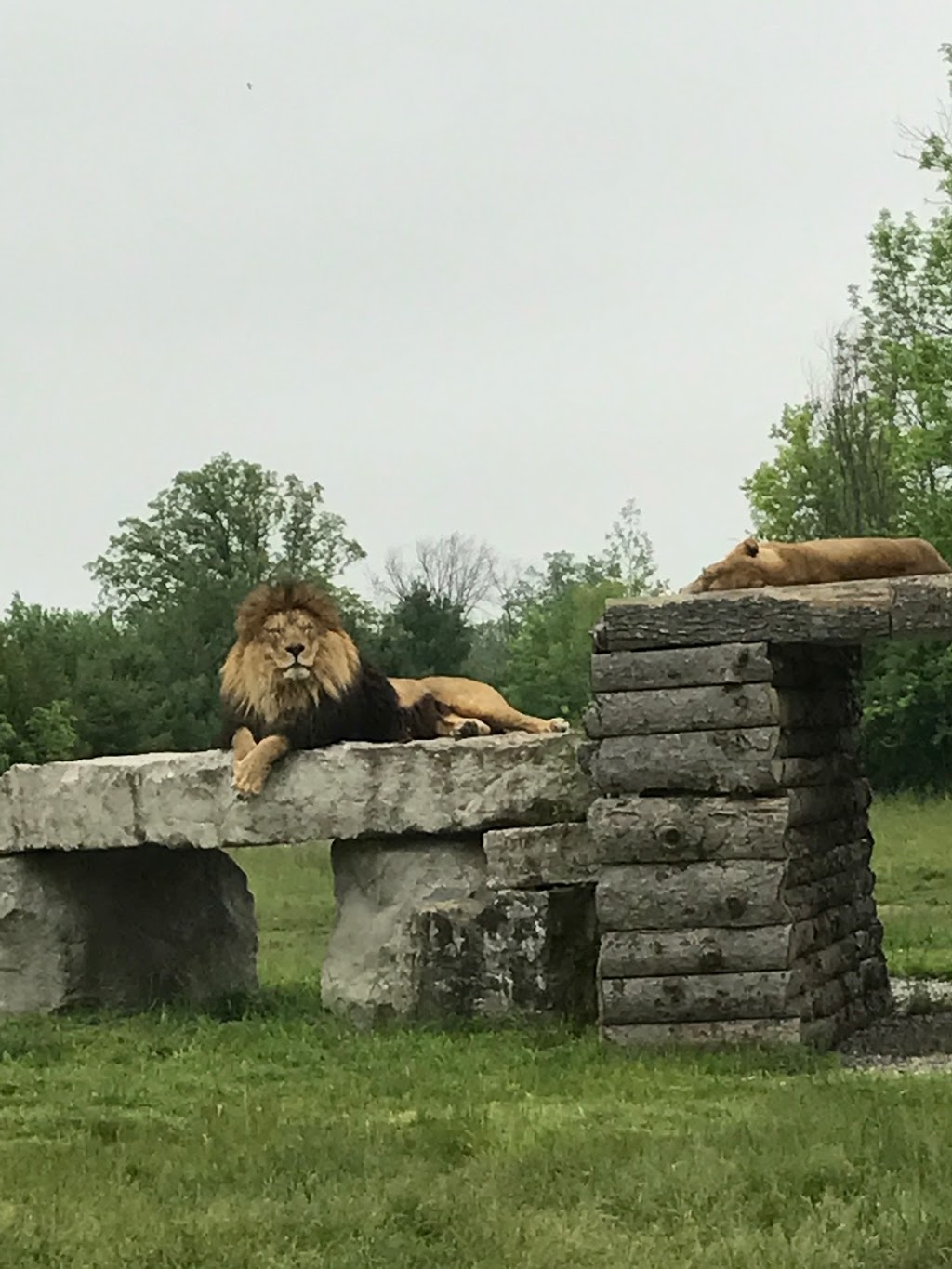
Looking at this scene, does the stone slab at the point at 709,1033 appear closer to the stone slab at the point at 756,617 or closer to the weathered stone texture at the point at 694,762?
the weathered stone texture at the point at 694,762

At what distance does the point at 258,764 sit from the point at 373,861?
30.9 inches

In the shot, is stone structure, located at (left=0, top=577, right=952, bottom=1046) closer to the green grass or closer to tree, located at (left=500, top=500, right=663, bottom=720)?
the green grass

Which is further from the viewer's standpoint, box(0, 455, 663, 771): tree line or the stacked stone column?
box(0, 455, 663, 771): tree line

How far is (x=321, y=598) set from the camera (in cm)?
1090

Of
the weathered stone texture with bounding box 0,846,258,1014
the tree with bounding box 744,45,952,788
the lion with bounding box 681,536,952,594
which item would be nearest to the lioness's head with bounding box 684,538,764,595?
the lion with bounding box 681,536,952,594

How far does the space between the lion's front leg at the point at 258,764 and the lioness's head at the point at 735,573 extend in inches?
88.1

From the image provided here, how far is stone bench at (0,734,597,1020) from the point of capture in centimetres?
994

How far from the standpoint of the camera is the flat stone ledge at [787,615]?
348 inches

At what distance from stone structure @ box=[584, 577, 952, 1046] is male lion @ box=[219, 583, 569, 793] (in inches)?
71.0

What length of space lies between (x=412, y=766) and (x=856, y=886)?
8.15ft

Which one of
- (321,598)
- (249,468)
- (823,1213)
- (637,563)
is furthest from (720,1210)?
(637,563)

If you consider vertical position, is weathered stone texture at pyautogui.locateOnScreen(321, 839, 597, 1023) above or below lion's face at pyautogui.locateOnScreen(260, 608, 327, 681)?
below

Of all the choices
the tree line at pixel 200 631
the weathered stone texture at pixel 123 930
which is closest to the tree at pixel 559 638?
the tree line at pixel 200 631

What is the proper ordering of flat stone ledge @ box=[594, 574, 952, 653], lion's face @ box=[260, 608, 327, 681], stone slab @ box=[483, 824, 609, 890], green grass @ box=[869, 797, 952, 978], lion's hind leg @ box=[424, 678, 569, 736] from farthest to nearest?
green grass @ box=[869, 797, 952, 978] < lion's hind leg @ box=[424, 678, 569, 736] < lion's face @ box=[260, 608, 327, 681] < stone slab @ box=[483, 824, 609, 890] < flat stone ledge @ box=[594, 574, 952, 653]
